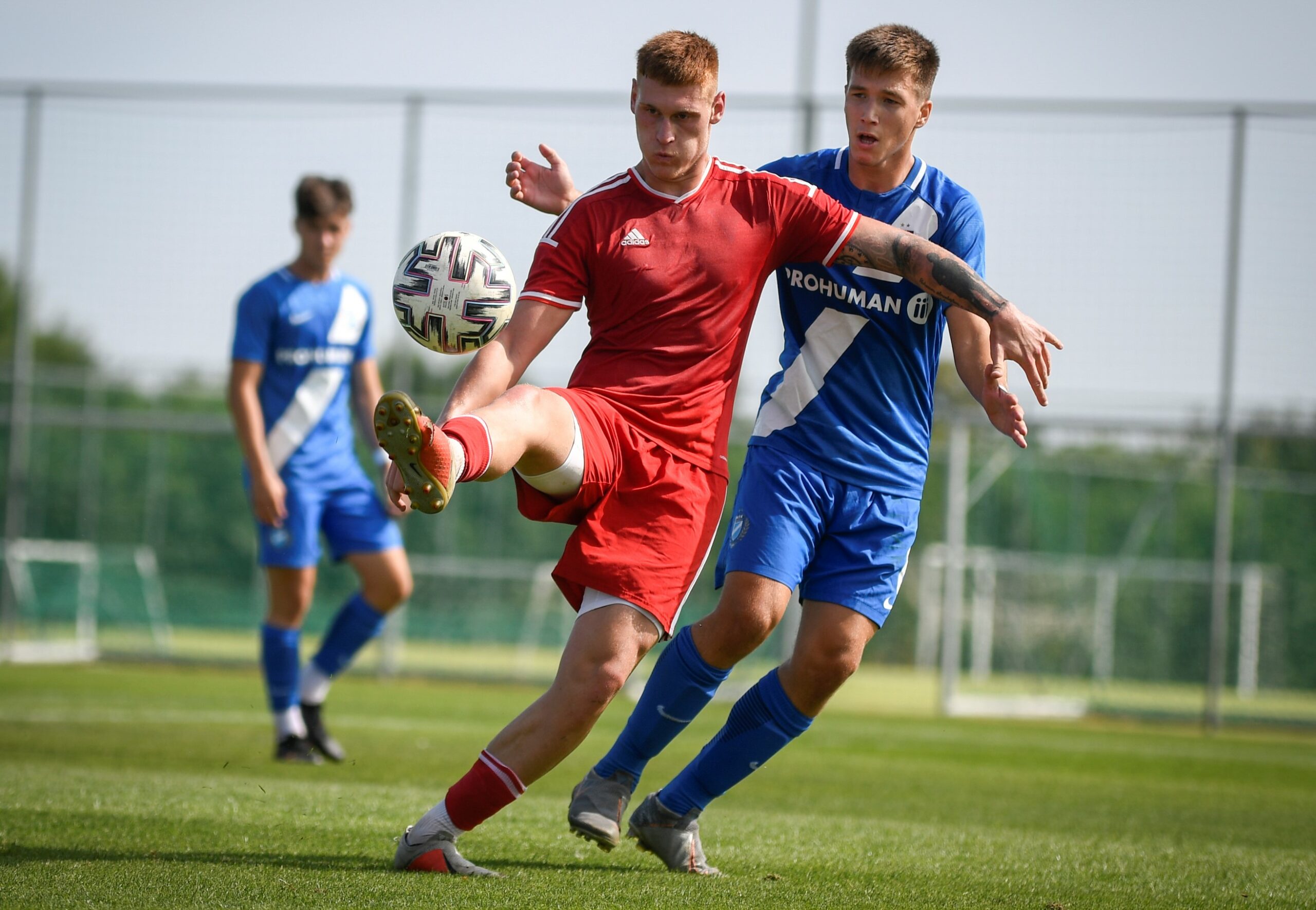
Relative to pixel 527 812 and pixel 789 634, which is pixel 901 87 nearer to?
pixel 527 812

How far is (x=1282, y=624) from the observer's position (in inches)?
653

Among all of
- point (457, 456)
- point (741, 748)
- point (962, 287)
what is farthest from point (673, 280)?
point (741, 748)

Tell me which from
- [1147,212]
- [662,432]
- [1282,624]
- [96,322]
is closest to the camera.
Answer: [662,432]

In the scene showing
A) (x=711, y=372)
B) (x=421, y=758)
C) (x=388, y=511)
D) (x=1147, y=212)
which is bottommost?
(x=421, y=758)

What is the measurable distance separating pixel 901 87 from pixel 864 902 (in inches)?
91.8

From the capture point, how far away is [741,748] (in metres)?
4.18

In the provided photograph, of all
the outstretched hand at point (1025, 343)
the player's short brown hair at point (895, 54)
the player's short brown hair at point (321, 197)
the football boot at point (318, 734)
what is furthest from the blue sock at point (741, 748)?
the player's short brown hair at point (321, 197)

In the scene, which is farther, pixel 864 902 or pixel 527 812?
pixel 527 812

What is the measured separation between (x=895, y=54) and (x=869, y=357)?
2.97 feet

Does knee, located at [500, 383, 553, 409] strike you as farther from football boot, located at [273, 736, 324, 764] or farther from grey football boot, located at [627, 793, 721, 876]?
football boot, located at [273, 736, 324, 764]

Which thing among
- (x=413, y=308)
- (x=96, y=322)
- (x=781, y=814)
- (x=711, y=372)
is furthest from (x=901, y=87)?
(x=96, y=322)

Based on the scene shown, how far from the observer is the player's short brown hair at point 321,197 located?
6.86m

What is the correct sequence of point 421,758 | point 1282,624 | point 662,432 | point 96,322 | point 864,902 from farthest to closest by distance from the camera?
point 1282,624 < point 96,322 < point 421,758 < point 662,432 < point 864,902

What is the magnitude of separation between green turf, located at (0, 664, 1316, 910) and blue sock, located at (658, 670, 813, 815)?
23 centimetres
